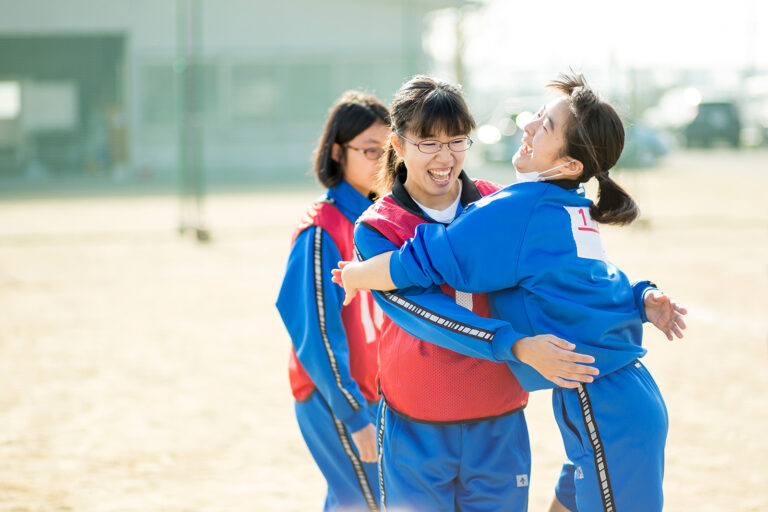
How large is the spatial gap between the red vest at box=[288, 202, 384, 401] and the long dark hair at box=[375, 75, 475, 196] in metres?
0.52

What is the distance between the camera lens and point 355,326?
279cm

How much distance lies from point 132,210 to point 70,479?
42.2ft

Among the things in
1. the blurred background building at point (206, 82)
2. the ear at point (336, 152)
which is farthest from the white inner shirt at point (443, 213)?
the blurred background building at point (206, 82)

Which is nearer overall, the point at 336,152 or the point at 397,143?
the point at 397,143

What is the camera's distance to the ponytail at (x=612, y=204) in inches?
87.2

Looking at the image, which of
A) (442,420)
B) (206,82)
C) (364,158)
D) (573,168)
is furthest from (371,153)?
(206,82)

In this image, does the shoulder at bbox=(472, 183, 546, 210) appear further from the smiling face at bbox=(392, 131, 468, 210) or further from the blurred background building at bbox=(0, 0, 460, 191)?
the blurred background building at bbox=(0, 0, 460, 191)

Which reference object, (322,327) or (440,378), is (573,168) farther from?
(322,327)

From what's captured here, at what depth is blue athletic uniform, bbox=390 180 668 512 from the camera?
2.03m

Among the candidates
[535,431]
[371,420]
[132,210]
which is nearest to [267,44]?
[132,210]

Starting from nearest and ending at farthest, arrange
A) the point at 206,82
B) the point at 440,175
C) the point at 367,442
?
the point at 440,175 < the point at 367,442 < the point at 206,82

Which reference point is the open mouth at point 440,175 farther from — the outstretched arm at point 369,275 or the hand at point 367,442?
the hand at point 367,442

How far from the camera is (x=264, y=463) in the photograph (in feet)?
13.9

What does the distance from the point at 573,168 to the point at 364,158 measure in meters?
0.89
